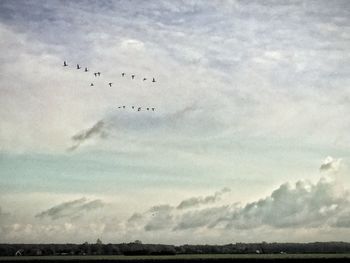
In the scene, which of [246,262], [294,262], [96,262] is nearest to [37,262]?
[96,262]

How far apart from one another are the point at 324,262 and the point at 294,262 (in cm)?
642

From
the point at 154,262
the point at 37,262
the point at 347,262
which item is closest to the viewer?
the point at 347,262

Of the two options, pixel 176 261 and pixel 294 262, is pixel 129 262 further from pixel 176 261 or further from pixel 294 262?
pixel 294 262

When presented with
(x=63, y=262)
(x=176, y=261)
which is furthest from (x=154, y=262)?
(x=63, y=262)

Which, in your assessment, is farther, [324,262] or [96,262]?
[96,262]

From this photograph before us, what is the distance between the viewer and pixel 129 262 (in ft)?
428

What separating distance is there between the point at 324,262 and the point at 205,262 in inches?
1049

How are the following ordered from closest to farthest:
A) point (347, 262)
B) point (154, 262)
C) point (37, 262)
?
point (347, 262) → point (154, 262) → point (37, 262)

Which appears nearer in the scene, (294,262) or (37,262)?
(294,262)

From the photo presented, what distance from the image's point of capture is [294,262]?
122 m

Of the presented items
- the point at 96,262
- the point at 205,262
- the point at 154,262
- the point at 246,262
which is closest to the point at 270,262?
the point at 246,262

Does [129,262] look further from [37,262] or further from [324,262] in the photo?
[324,262]

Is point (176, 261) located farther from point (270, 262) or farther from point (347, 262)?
point (347, 262)

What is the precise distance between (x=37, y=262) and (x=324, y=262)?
69336mm
